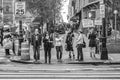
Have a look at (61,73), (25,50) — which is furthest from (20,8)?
(61,73)

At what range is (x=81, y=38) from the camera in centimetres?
1697

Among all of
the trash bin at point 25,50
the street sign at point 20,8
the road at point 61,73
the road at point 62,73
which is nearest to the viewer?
the road at point 61,73

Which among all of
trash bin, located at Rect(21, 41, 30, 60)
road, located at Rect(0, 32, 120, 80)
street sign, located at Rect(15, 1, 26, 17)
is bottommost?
road, located at Rect(0, 32, 120, 80)

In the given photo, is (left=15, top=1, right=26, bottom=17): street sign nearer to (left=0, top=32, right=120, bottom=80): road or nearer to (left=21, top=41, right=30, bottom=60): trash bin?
(left=21, top=41, right=30, bottom=60): trash bin

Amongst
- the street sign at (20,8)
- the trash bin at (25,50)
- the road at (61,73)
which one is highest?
the street sign at (20,8)

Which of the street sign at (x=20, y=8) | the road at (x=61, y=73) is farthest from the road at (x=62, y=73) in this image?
the street sign at (x=20, y=8)

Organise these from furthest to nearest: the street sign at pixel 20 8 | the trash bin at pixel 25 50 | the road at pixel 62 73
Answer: the street sign at pixel 20 8, the trash bin at pixel 25 50, the road at pixel 62 73

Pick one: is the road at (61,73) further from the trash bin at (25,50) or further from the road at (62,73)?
the trash bin at (25,50)

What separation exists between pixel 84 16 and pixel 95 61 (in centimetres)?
3741

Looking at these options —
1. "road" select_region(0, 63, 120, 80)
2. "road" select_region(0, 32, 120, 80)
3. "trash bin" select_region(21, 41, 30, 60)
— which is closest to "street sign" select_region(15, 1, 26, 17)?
"trash bin" select_region(21, 41, 30, 60)

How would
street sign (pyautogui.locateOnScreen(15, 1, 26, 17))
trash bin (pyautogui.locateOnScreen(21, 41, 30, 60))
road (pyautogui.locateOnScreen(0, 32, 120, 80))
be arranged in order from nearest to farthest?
road (pyautogui.locateOnScreen(0, 32, 120, 80)) < trash bin (pyautogui.locateOnScreen(21, 41, 30, 60)) < street sign (pyautogui.locateOnScreen(15, 1, 26, 17))

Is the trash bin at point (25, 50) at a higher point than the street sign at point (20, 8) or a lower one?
lower

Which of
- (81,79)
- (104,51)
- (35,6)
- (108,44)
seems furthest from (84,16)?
(81,79)

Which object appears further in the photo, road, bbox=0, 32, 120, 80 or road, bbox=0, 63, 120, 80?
road, bbox=0, 63, 120, 80
